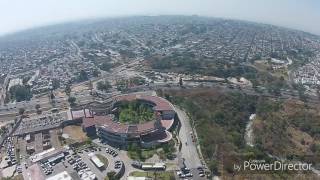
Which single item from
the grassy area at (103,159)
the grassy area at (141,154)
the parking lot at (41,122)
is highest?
the parking lot at (41,122)

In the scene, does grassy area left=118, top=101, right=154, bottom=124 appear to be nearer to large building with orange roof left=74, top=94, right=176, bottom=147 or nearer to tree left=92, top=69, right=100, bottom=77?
large building with orange roof left=74, top=94, right=176, bottom=147

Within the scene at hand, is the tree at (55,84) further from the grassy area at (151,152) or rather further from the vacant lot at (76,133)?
the grassy area at (151,152)

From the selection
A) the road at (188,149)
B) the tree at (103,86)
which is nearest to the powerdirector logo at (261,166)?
the road at (188,149)

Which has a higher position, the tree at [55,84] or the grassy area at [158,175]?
the tree at [55,84]

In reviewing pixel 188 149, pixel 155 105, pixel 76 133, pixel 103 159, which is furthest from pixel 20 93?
pixel 188 149

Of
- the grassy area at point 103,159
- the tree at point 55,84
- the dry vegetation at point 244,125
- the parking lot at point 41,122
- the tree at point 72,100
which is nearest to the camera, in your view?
the grassy area at point 103,159

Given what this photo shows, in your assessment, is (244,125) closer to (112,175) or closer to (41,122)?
(112,175)

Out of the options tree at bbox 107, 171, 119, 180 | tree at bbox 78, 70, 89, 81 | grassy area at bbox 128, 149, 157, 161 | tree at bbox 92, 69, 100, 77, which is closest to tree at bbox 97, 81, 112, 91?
tree at bbox 78, 70, 89, 81
